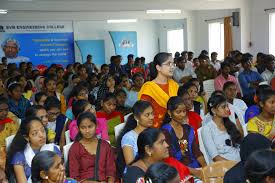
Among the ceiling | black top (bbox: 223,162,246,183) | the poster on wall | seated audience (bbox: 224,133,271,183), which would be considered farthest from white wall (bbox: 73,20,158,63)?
black top (bbox: 223,162,246,183)

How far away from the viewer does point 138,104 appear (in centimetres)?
345

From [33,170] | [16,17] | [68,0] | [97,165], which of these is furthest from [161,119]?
[16,17]

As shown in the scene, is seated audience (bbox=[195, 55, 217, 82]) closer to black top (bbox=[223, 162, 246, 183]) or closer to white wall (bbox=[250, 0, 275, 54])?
white wall (bbox=[250, 0, 275, 54])

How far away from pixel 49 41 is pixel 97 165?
30.6ft

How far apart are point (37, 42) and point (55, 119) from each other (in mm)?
7770

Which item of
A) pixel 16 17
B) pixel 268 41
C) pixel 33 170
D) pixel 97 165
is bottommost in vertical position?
pixel 97 165

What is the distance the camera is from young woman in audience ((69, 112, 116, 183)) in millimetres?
3345

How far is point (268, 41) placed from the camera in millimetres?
10453

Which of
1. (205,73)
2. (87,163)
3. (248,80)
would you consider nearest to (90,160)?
(87,163)

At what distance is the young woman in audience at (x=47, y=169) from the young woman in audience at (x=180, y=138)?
1.10 m

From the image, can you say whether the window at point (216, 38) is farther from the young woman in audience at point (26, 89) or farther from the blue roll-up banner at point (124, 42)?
the young woman in audience at point (26, 89)

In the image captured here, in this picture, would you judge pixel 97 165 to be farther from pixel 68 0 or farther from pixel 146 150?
pixel 68 0

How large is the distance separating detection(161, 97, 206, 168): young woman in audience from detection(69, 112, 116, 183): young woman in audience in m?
0.53

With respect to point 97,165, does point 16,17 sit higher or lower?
higher
